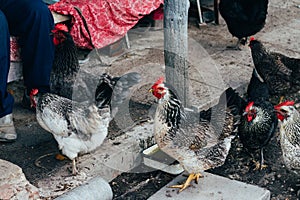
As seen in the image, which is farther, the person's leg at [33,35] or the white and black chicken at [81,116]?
the person's leg at [33,35]

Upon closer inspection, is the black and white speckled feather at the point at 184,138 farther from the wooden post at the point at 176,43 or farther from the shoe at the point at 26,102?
the shoe at the point at 26,102

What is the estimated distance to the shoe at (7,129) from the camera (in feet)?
15.7

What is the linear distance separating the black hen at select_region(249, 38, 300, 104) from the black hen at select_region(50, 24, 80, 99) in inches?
75.1

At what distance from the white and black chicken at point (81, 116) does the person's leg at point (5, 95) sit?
501 mm

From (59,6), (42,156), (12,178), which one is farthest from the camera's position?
(59,6)

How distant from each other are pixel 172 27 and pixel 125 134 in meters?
0.97

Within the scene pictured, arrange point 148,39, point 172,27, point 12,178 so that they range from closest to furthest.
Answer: point 12,178 < point 172,27 < point 148,39

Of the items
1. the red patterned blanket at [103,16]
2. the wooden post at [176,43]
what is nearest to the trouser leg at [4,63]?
the red patterned blanket at [103,16]

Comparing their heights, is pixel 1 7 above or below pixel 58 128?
above

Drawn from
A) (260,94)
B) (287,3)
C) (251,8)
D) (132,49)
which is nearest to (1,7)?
(132,49)

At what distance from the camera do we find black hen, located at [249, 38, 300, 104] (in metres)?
5.67

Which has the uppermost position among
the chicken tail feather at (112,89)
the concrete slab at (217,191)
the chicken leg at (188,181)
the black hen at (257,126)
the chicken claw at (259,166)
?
the chicken tail feather at (112,89)

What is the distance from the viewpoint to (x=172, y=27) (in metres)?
4.89

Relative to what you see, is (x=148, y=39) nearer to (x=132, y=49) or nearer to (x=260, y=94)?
(x=132, y=49)
